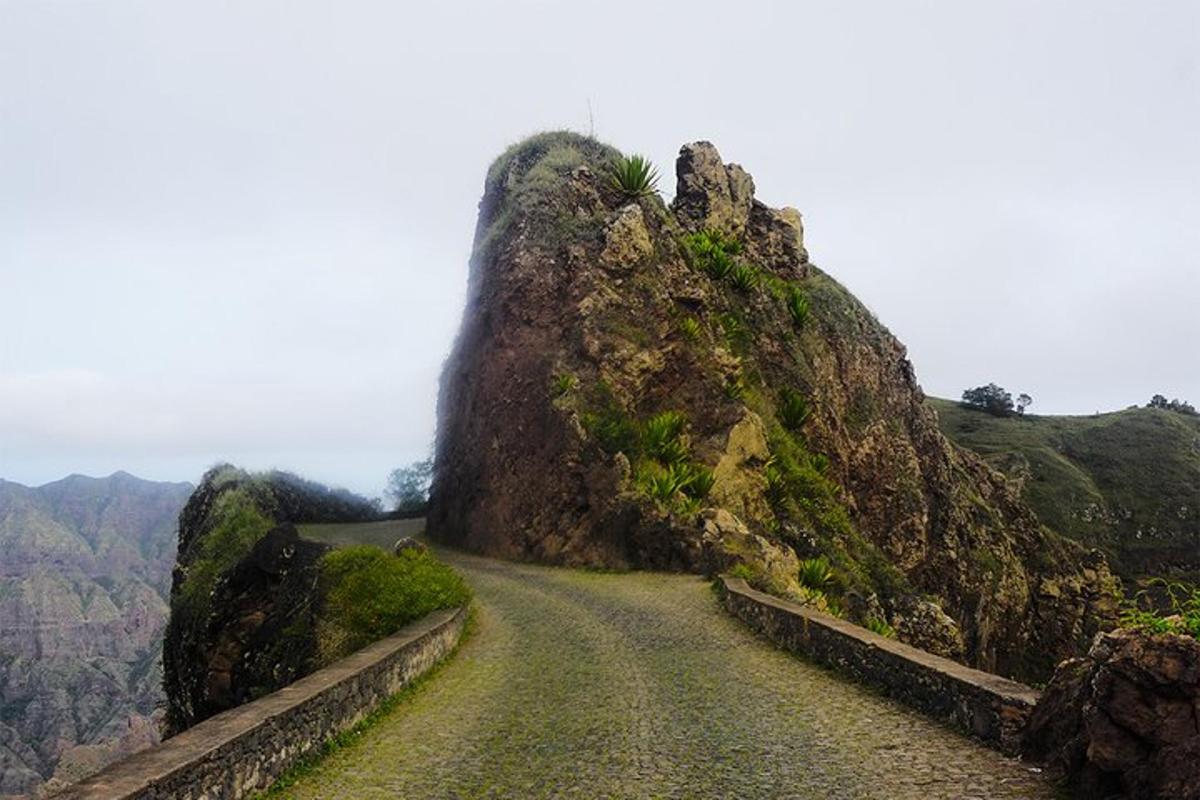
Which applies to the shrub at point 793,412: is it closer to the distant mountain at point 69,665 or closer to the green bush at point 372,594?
the green bush at point 372,594

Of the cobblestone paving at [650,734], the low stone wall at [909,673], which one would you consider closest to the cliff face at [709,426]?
the low stone wall at [909,673]

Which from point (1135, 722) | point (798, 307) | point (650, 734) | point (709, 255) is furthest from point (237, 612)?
point (798, 307)

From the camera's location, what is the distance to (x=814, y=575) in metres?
18.9

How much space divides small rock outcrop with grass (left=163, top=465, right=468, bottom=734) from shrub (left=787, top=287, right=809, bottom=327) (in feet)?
63.8

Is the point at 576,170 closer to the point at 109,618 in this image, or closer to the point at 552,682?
the point at 552,682

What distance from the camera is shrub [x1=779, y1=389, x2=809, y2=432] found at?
27422mm

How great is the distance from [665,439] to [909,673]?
47.6ft

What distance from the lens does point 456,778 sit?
6898mm

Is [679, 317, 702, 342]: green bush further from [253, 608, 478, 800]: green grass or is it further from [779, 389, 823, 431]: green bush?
[253, 608, 478, 800]: green grass

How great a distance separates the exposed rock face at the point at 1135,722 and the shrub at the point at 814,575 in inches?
511

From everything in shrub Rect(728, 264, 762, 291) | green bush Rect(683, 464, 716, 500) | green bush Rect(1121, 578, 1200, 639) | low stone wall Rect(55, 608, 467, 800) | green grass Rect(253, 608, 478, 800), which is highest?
shrub Rect(728, 264, 762, 291)

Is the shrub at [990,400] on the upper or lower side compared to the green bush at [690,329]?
upper

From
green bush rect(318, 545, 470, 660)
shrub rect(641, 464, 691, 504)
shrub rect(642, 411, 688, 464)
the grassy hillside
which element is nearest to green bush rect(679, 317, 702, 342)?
shrub rect(642, 411, 688, 464)

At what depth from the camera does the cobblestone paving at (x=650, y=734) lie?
6449 millimetres
